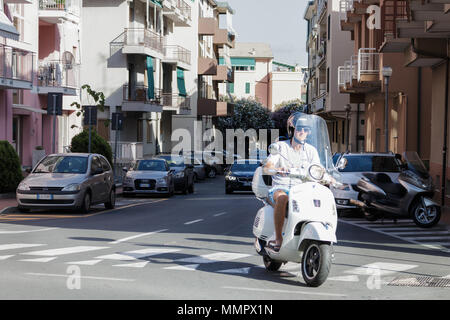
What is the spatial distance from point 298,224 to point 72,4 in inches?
1348

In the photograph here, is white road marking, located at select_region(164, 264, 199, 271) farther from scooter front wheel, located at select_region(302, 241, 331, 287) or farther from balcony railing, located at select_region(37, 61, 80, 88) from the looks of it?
balcony railing, located at select_region(37, 61, 80, 88)

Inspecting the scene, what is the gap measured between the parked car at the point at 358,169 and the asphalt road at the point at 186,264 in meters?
3.04

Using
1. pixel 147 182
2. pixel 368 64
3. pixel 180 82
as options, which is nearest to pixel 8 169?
pixel 147 182

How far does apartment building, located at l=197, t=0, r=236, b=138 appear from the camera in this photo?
71125mm

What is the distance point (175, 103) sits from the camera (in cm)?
5772

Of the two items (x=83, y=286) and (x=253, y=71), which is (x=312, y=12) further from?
(x=83, y=286)

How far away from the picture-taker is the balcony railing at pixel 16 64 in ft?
102

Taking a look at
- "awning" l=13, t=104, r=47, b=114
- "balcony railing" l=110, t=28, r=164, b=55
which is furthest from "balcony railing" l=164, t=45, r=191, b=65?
"awning" l=13, t=104, r=47, b=114

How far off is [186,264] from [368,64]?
1001 inches

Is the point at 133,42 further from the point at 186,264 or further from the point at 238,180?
the point at 186,264

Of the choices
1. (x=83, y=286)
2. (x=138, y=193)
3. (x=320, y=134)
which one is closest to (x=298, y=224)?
(x=320, y=134)
